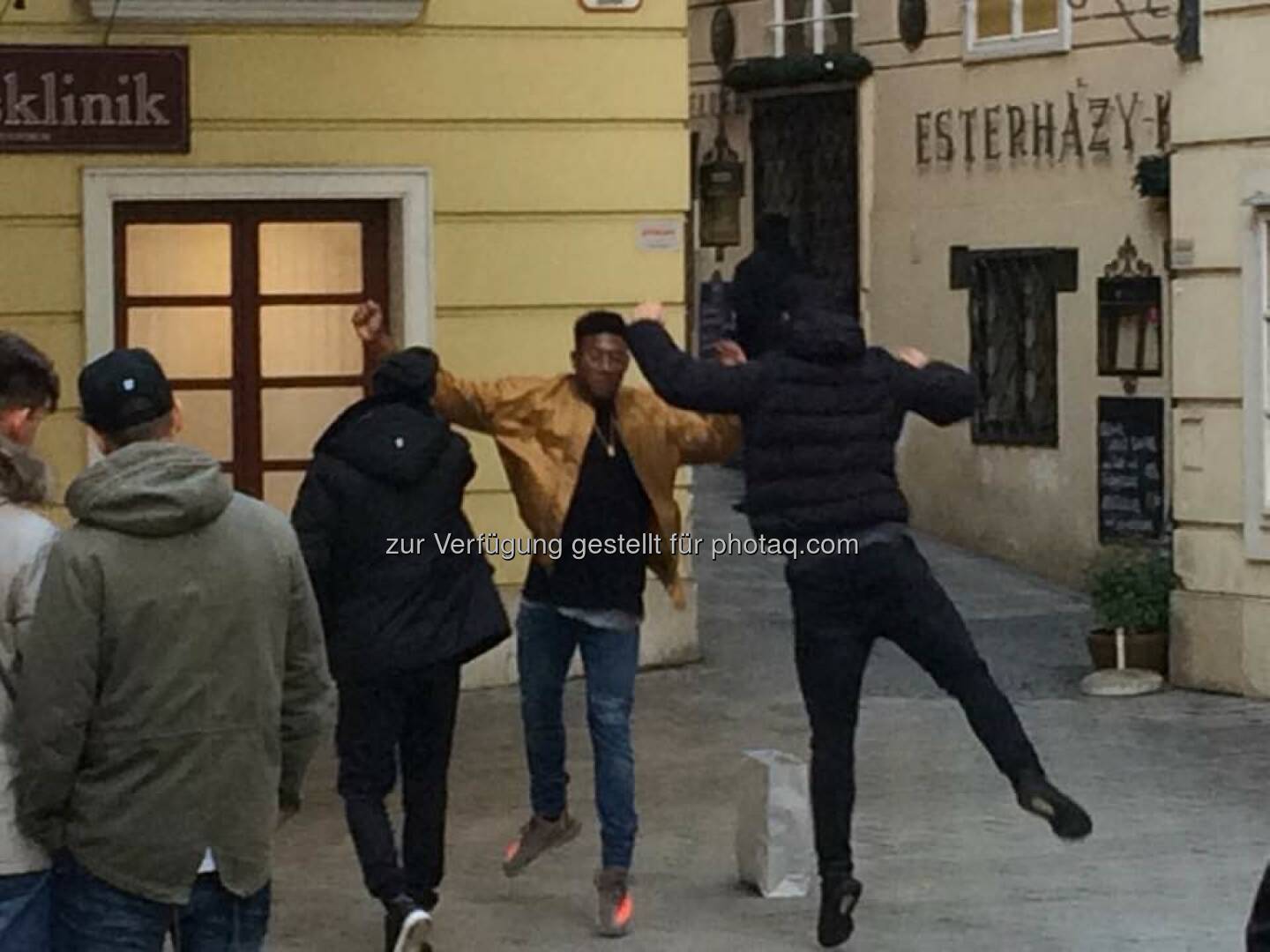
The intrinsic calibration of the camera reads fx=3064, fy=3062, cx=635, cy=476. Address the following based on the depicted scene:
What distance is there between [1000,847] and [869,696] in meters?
3.76

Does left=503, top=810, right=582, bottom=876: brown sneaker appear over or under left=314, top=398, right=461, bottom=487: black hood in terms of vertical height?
under

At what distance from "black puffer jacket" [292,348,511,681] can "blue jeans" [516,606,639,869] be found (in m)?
0.55

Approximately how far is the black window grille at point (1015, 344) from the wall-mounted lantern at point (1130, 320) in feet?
2.00

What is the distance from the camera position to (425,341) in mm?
13805

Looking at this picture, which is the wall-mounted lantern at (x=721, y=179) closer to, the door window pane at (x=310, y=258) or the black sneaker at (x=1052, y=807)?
the door window pane at (x=310, y=258)

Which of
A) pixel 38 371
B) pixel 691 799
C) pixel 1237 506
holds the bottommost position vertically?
pixel 691 799

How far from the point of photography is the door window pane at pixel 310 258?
13875mm

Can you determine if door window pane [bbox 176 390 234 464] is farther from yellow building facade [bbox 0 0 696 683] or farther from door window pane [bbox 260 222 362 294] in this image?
door window pane [bbox 260 222 362 294]

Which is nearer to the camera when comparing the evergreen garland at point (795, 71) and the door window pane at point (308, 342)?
the door window pane at point (308, 342)

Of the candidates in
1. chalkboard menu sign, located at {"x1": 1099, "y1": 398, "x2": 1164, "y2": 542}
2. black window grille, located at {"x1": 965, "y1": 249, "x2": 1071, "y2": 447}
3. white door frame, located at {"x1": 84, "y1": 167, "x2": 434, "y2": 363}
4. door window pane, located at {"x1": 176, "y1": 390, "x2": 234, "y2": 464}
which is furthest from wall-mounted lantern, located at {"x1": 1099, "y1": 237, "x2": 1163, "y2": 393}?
door window pane, located at {"x1": 176, "y1": 390, "x2": 234, "y2": 464}

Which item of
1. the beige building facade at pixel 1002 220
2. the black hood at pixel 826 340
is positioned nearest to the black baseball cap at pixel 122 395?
the black hood at pixel 826 340

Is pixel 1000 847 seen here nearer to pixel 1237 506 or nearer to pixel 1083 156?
pixel 1237 506

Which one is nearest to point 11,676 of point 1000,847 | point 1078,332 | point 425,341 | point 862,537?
point 862,537

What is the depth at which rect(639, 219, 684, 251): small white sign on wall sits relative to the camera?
14.2 meters
